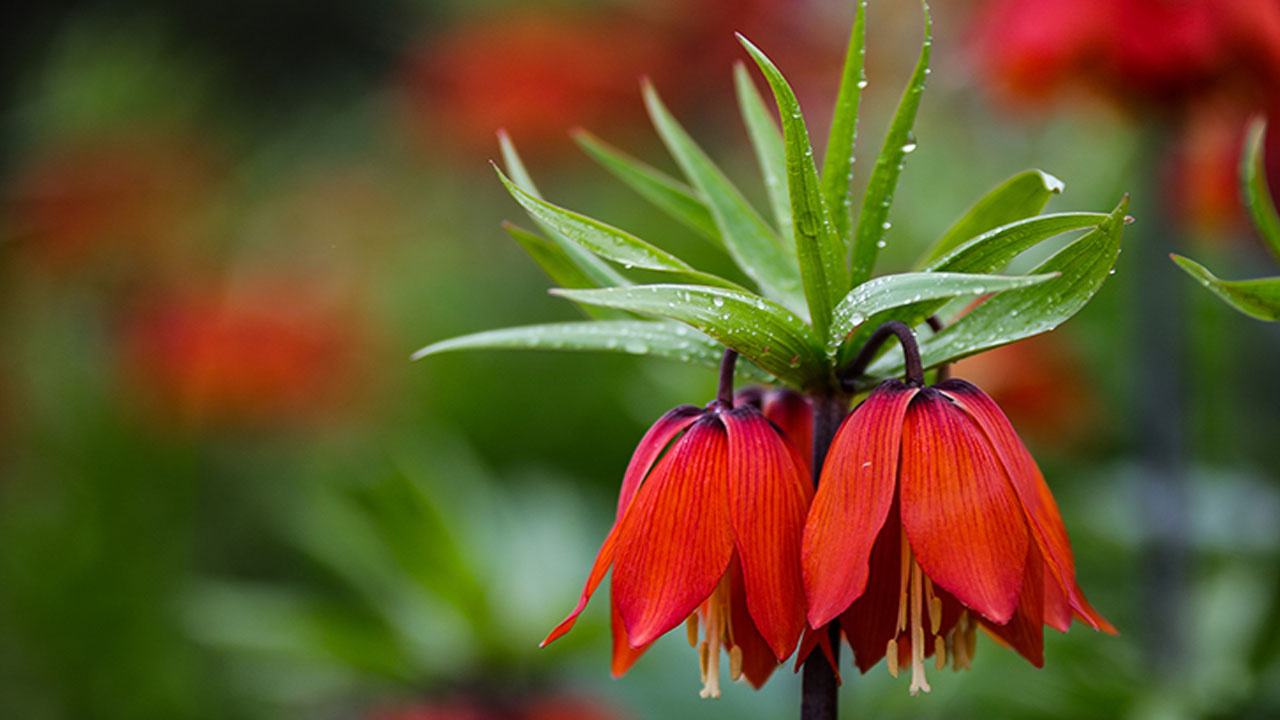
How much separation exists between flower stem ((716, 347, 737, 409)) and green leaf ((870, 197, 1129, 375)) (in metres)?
0.07

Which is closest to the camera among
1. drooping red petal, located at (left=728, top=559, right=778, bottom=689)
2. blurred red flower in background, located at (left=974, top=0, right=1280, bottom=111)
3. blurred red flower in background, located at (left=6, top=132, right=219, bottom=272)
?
drooping red petal, located at (left=728, top=559, right=778, bottom=689)

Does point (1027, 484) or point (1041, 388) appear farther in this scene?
point (1041, 388)

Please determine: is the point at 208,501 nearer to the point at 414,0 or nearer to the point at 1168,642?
the point at 1168,642

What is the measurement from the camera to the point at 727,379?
44 cm

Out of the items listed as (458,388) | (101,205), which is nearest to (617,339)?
(458,388)

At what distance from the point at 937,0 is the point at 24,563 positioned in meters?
1.84

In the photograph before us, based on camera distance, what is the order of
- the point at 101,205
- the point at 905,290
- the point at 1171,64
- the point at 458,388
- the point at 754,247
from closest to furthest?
the point at 905,290, the point at 754,247, the point at 1171,64, the point at 458,388, the point at 101,205

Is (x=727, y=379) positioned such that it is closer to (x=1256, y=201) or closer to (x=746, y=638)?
(x=746, y=638)

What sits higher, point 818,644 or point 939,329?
point 939,329

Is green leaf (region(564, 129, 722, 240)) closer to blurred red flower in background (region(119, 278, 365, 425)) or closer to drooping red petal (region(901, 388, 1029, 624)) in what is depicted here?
drooping red petal (region(901, 388, 1029, 624))

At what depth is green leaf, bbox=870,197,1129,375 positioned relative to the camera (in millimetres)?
389

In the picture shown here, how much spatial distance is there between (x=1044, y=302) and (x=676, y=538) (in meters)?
0.16

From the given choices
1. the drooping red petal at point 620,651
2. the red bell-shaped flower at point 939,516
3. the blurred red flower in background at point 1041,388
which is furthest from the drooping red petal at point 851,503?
the blurred red flower in background at point 1041,388

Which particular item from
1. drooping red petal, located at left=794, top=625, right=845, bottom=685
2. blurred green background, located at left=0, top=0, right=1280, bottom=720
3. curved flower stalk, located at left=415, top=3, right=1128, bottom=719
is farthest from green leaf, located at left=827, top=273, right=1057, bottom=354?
blurred green background, located at left=0, top=0, right=1280, bottom=720
